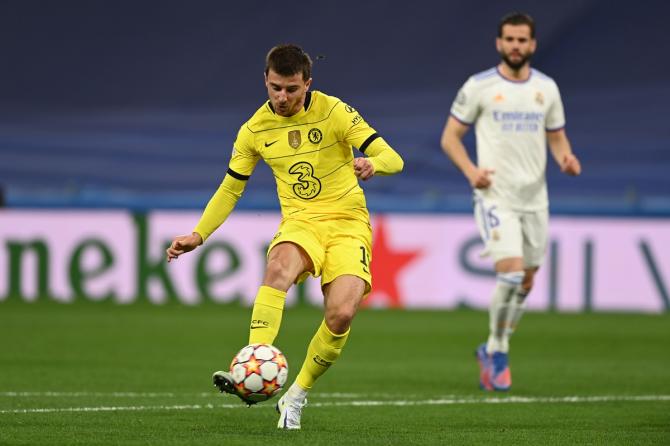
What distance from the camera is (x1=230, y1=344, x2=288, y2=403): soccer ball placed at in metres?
6.20

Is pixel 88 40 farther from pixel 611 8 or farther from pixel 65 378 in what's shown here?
pixel 65 378

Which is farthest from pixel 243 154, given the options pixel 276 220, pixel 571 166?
pixel 276 220

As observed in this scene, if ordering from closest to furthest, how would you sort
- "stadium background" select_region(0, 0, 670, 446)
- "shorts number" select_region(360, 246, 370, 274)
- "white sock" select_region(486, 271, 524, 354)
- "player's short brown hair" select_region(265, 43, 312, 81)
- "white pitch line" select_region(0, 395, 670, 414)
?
"player's short brown hair" select_region(265, 43, 312, 81), "shorts number" select_region(360, 246, 370, 274), "white pitch line" select_region(0, 395, 670, 414), "stadium background" select_region(0, 0, 670, 446), "white sock" select_region(486, 271, 524, 354)

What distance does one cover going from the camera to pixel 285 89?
679 centimetres

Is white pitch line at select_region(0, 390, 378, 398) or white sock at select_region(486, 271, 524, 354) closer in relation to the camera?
white pitch line at select_region(0, 390, 378, 398)

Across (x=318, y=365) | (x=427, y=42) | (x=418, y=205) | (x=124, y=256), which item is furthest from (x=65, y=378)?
(x=427, y=42)

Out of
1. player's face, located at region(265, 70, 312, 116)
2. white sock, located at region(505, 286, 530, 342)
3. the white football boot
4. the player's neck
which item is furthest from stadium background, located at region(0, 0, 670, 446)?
the player's neck

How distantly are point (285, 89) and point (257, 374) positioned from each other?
1413 millimetres

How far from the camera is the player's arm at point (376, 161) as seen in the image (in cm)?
645

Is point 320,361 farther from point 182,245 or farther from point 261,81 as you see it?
point 261,81

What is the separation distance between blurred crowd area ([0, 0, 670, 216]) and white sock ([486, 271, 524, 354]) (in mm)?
7618

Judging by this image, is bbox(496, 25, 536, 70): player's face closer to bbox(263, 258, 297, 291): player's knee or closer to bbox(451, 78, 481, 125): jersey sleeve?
bbox(451, 78, 481, 125): jersey sleeve

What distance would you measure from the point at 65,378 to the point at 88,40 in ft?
35.9

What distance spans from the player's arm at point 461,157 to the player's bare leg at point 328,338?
2.27m
